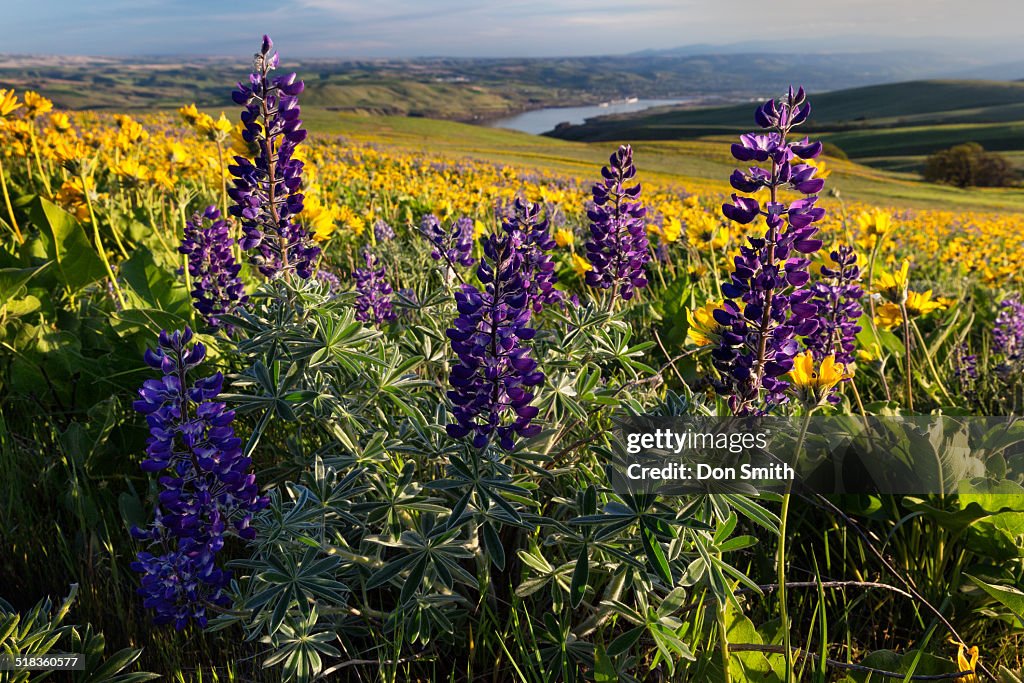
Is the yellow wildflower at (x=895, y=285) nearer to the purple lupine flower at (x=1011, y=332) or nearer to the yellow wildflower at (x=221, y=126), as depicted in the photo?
the purple lupine flower at (x=1011, y=332)

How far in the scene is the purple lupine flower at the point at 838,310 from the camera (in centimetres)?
243

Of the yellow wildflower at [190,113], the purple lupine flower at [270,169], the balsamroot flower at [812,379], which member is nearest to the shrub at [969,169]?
the yellow wildflower at [190,113]

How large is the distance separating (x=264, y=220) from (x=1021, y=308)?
3.53 metres

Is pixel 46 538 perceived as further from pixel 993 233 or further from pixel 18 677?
pixel 993 233

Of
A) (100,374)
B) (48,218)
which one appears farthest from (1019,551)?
(48,218)

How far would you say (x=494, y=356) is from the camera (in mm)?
1497

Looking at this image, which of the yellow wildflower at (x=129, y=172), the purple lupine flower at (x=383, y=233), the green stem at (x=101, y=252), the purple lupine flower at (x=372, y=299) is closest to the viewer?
the purple lupine flower at (x=372, y=299)

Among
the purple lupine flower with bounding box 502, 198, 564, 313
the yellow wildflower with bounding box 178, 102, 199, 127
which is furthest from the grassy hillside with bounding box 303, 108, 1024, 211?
the purple lupine flower with bounding box 502, 198, 564, 313

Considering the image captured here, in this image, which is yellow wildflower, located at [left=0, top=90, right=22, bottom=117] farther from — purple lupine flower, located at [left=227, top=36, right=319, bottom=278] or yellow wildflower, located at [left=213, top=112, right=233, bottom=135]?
purple lupine flower, located at [left=227, top=36, right=319, bottom=278]

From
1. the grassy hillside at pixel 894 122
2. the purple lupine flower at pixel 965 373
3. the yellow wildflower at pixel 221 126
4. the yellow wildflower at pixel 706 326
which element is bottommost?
the purple lupine flower at pixel 965 373

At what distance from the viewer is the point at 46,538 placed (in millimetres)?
2066

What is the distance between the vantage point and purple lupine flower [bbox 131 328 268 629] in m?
1.51

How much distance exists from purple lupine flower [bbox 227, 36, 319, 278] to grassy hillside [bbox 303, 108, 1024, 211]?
20.4 metres

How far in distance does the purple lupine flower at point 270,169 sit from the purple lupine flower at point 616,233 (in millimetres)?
1027
